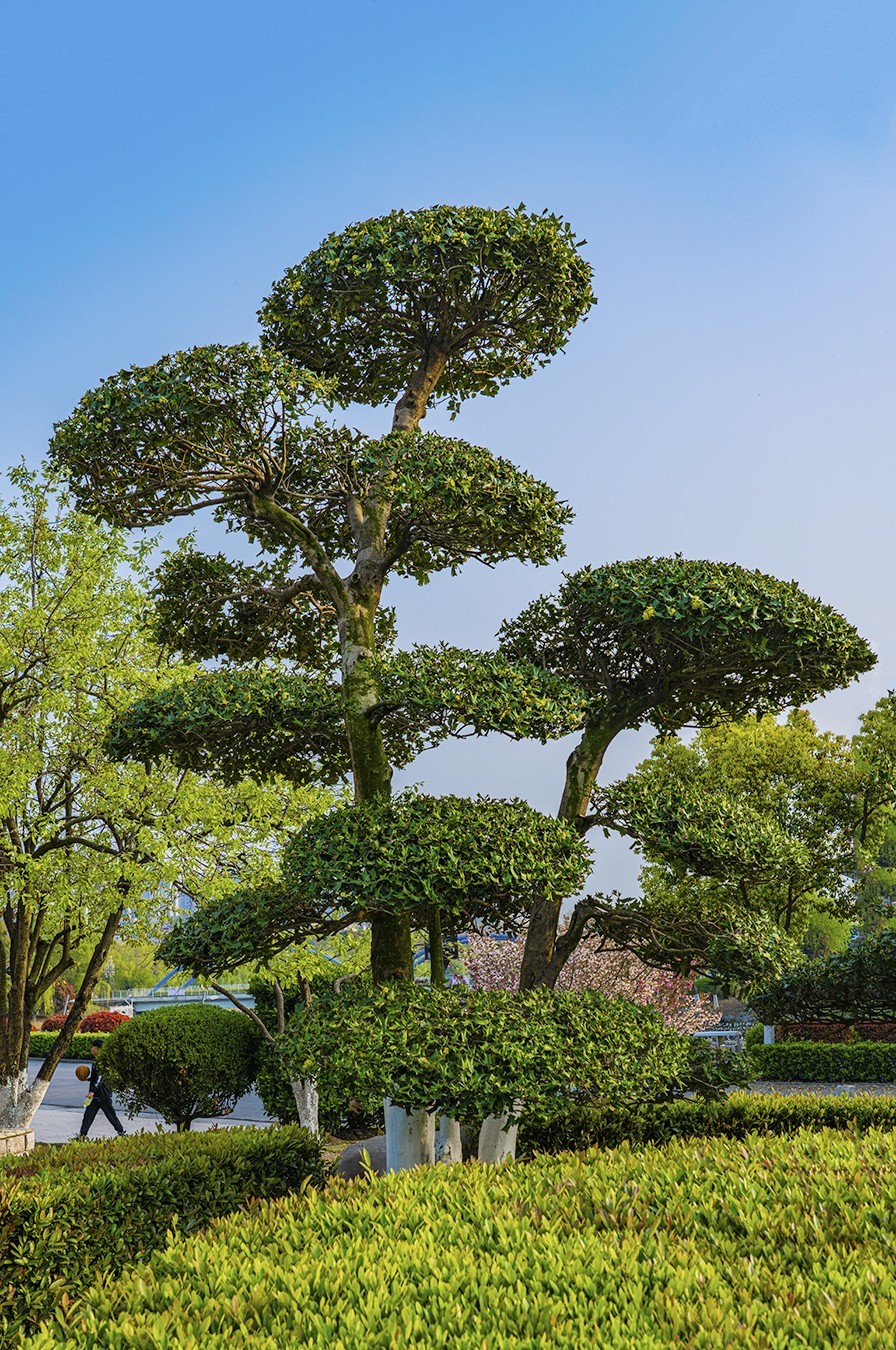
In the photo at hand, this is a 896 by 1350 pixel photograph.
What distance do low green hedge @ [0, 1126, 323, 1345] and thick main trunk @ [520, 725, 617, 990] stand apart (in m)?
2.29

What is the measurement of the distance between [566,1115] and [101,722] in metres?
7.85

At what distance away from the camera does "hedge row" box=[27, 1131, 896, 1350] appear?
3.32 metres

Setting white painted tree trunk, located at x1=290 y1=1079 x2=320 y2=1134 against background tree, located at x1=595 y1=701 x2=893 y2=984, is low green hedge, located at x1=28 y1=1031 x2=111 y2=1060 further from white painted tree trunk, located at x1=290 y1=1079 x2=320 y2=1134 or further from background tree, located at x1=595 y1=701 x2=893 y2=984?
white painted tree trunk, located at x1=290 y1=1079 x2=320 y2=1134

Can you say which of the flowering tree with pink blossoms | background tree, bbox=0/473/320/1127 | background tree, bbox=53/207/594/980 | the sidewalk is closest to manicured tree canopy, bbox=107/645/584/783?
background tree, bbox=53/207/594/980

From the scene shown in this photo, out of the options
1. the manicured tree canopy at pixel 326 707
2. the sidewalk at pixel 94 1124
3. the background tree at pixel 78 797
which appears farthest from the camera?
the sidewalk at pixel 94 1124

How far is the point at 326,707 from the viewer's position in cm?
846

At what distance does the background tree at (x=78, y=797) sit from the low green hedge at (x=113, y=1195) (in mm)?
5366

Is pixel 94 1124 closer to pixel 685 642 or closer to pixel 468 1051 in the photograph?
pixel 468 1051

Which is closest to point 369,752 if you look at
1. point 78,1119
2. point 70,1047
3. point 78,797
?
point 78,797

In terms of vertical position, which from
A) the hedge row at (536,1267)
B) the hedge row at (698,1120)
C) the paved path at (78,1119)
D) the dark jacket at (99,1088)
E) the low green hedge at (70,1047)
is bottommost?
the paved path at (78,1119)

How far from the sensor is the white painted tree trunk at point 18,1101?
1395cm

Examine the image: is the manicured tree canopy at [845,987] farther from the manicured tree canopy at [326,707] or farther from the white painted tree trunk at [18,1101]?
the manicured tree canopy at [326,707]

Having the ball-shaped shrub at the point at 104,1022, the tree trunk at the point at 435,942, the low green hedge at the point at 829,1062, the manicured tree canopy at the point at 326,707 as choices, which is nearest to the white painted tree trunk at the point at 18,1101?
the manicured tree canopy at the point at 326,707

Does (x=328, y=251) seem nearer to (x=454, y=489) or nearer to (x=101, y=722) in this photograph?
(x=454, y=489)
